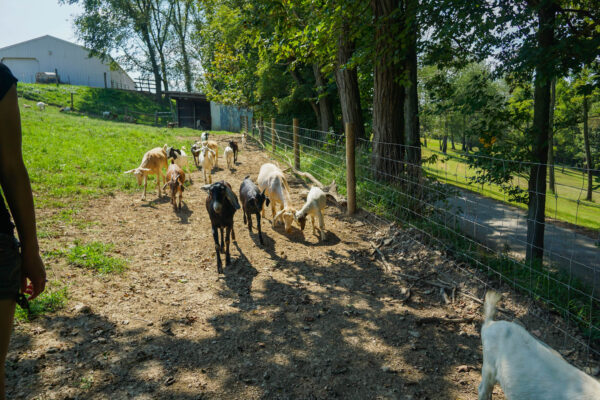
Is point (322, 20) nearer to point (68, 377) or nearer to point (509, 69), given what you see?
point (509, 69)

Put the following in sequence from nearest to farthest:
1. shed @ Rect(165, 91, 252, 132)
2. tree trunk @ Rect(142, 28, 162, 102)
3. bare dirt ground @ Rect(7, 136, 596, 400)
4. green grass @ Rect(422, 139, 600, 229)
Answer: bare dirt ground @ Rect(7, 136, 596, 400) < green grass @ Rect(422, 139, 600, 229) < shed @ Rect(165, 91, 252, 132) < tree trunk @ Rect(142, 28, 162, 102)

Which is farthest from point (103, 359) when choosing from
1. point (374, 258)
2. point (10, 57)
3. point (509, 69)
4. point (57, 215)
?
point (10, 57)

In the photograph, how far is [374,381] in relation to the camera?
127 inches

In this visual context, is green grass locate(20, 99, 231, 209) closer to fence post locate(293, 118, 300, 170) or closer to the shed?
fence post locate(293, 118, 300, 170)

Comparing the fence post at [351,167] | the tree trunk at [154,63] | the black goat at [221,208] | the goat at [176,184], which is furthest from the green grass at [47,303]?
the tree trunk at [154,63]

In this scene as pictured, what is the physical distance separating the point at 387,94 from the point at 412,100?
1.14m

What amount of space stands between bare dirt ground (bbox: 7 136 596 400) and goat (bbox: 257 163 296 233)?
734 millimetres

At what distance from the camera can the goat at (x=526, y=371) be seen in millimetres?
2084

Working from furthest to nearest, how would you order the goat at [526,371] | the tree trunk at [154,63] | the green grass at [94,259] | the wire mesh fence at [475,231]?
the tree trunk at [154,63], the green grass at [94,259], the wire mesh fence at [475,231], the goat at [526,371]

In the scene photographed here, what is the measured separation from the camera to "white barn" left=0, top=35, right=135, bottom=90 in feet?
142

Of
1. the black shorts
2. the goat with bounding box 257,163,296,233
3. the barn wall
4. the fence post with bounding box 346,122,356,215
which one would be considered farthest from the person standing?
the barn wall

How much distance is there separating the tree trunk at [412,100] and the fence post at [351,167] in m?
1.09

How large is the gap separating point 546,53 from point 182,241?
6490 millimetres

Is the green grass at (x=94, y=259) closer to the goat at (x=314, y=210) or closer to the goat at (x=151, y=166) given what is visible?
the goat at (x=314, y=210)
